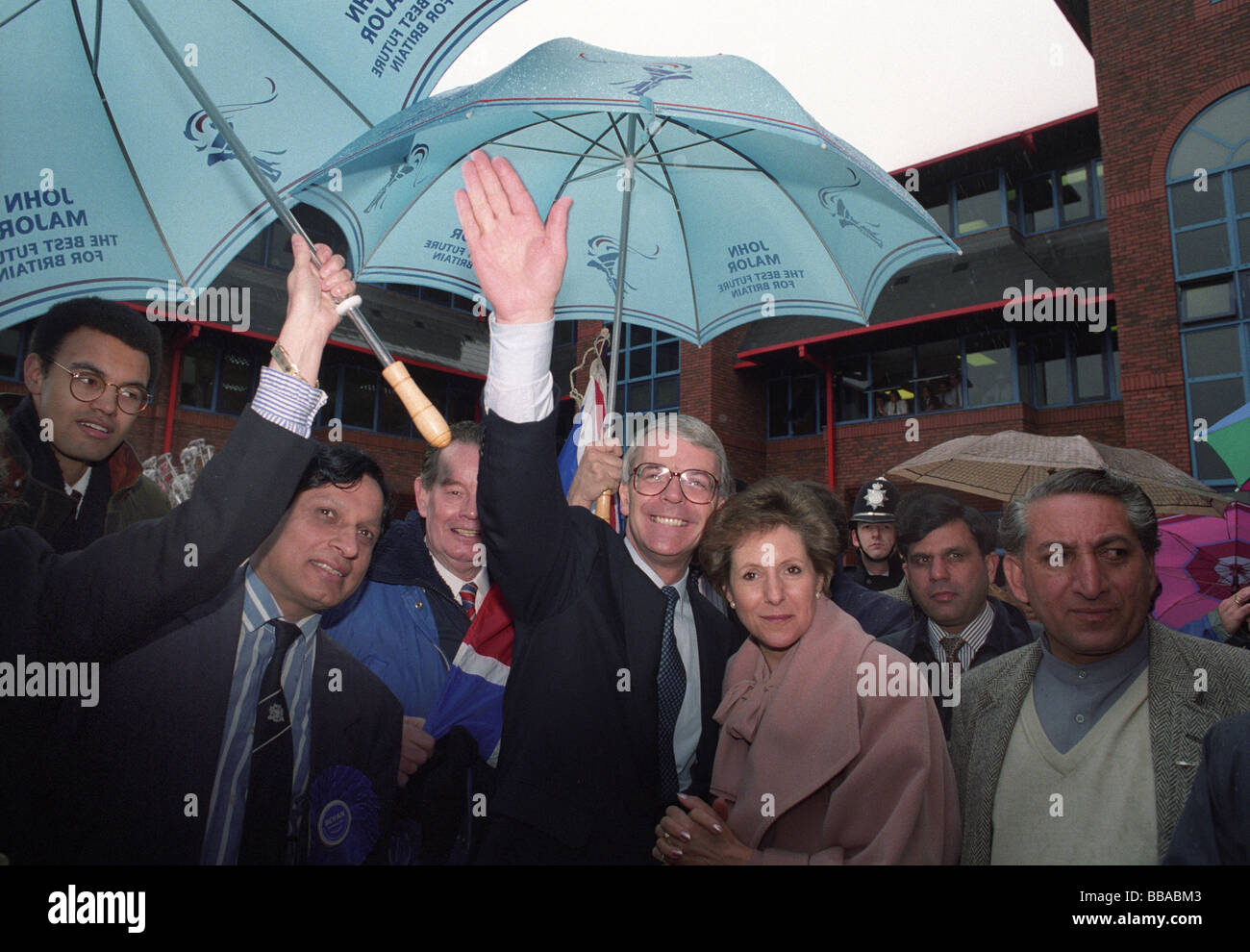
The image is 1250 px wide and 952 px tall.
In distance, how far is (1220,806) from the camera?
5.11ft

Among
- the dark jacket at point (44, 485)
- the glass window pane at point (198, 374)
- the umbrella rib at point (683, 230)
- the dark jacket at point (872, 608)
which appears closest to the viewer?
the dark jacket at point (44, 485)

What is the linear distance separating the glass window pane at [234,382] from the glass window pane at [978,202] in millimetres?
14989

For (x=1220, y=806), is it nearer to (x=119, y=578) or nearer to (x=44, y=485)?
(x=119, y=578)

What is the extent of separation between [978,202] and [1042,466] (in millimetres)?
13113

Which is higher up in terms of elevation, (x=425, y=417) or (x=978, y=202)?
(x=978, y=202)

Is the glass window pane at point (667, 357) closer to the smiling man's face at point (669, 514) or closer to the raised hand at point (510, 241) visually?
the smiling man's face at point (669, 514)

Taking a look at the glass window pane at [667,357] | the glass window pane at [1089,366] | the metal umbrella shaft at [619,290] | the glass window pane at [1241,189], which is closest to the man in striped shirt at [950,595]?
the metal umbrella shaft at [619,290]

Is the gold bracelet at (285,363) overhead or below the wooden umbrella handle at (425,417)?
overhead

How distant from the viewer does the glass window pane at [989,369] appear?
14.4 meters

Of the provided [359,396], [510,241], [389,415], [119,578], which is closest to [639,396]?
[389,415]

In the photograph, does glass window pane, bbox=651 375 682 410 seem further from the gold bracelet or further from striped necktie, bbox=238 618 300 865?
the gold bracelet

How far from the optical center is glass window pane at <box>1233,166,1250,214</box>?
10.5m

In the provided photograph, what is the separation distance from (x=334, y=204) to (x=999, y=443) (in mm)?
4439

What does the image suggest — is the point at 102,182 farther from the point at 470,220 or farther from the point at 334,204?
the point at 470,220
